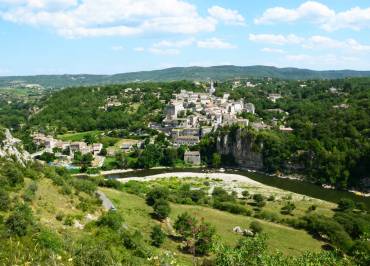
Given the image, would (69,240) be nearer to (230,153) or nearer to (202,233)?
(202,233)

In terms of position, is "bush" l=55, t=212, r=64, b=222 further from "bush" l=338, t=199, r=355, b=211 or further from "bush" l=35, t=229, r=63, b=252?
"bush" l=338, t=199, r=355, b=211

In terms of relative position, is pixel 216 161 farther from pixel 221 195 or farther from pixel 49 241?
pixel 49 241

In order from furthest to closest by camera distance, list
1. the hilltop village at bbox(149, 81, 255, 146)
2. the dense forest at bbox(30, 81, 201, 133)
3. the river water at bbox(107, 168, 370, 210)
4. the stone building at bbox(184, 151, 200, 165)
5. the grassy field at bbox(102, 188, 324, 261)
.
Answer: the dense forest at bbox(30, 81, 201, 133) < the hilltop village at bbox(149, 81, 255, 146) < the stone building at bbox(184, 151, 200, 165) < the river water at bbox(107, 168, 370, 210) < the grassy field at bbox(102, 188, 324, 261)

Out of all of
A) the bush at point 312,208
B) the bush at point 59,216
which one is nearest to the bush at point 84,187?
the bush at point 59,216

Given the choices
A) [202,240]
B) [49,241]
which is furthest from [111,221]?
[49,241]

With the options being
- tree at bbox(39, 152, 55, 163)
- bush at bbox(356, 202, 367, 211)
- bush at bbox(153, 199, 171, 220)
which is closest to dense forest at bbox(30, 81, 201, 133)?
tree at bbox(39, 152, 55, 163)

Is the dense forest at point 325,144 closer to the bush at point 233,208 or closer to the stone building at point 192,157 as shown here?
the stone building at point 192,157
